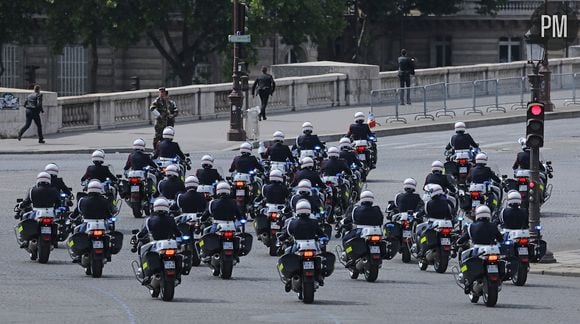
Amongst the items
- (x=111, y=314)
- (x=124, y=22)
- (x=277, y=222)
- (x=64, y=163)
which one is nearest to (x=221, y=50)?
(x=124, y=22)

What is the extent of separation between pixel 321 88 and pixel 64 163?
17.1 meters

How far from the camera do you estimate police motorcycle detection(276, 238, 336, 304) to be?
24.1 m

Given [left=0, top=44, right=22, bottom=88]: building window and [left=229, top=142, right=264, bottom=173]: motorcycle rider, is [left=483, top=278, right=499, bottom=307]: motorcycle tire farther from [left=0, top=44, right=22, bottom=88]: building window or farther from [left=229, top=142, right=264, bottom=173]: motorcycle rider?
[left=0, top=44, right=22, bottom=88]: building window

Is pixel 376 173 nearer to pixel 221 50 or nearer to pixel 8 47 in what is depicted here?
pixel 221 50

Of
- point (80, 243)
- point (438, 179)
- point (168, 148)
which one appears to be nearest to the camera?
point (80, 243)

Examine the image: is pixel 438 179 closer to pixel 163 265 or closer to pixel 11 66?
pixel 163 265

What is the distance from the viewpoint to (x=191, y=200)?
92.3ft

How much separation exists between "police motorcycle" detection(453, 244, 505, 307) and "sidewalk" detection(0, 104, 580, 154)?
79.5 ft

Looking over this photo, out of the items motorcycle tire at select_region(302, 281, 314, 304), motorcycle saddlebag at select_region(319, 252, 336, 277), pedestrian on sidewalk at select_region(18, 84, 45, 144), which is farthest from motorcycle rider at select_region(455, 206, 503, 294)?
pedestrian on sidewalk at select_region(18, 84, 45, 144)

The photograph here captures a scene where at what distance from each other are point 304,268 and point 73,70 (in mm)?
66151

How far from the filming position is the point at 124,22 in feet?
248

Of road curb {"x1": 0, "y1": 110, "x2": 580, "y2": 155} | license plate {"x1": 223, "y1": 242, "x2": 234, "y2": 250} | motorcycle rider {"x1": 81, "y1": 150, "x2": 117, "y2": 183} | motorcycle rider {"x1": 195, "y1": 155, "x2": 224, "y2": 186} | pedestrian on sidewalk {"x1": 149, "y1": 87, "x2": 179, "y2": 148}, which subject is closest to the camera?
license plate {"x1": 223, "y1": 242, "x2": 234, "y2": 250}

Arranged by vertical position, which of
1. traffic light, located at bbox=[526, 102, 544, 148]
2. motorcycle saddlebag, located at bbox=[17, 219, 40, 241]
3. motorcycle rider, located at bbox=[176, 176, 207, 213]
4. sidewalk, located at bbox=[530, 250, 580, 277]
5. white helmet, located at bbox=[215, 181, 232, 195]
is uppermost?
traffic light, located at bbox=[526, 102, 544, 148]

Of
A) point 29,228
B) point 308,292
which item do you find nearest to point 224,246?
point 308,292
